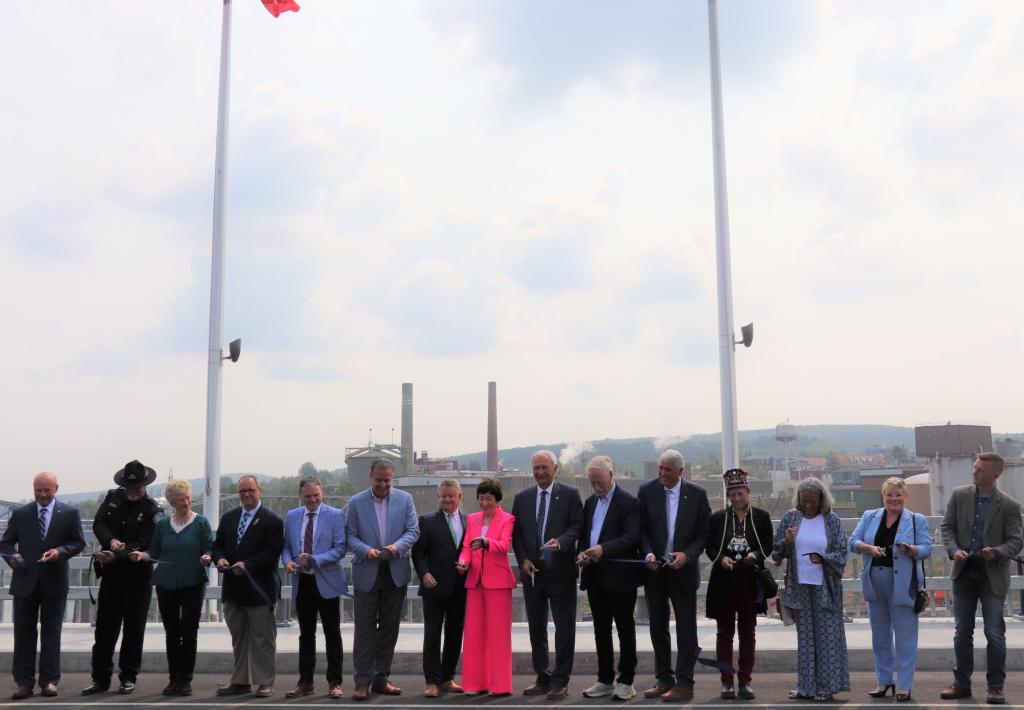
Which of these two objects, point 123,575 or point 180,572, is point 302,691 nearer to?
point 180,572

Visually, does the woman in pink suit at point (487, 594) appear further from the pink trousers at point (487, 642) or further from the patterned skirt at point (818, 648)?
the patterned skirt at point (818, 648)

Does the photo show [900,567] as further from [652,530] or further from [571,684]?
[571,684]

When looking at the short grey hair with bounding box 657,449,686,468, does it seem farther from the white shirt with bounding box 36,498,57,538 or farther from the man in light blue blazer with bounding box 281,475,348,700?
the white shirt with bounding box 36,498,57,538

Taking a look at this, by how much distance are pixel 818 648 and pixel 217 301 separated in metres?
9.19

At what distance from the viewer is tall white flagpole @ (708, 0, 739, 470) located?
43.6 feet

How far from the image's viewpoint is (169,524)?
9.63 m

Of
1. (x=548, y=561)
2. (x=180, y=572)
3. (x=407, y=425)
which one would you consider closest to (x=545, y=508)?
(x=548, y=561)

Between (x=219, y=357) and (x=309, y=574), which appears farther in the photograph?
(x=219, y=357)

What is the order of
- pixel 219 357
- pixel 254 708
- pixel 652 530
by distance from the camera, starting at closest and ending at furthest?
pixel 254 708
pixel 652 530
pixel 219 357

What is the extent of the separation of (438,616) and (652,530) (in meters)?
1.98

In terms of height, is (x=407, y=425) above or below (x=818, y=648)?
above

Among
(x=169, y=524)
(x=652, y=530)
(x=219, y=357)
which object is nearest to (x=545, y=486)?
(x=652, y=530)

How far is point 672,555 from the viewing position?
8.82m

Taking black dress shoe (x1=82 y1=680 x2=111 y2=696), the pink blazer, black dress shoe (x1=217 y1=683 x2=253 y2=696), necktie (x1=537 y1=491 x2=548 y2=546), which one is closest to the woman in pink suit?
the pink blazer
